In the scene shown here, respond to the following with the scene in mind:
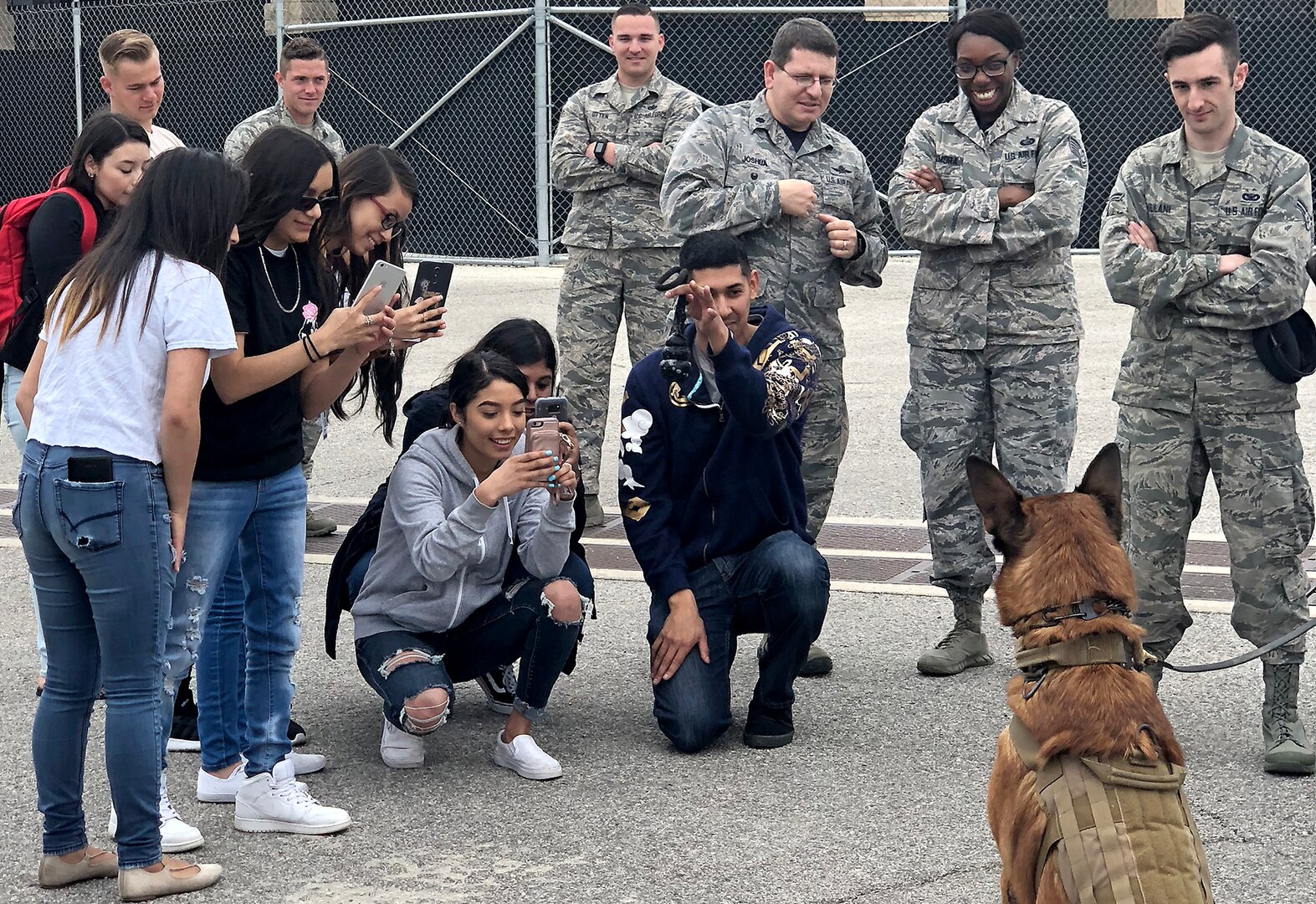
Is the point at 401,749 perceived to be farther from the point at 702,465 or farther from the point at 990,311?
the point at 990,311

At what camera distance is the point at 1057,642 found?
314 cm

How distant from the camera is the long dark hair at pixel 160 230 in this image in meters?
3.45

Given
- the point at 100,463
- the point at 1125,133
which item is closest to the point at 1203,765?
the point at 100,463

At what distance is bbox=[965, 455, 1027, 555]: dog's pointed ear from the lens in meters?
3.26

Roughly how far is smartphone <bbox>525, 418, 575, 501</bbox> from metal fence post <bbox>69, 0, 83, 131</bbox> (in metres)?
12.3

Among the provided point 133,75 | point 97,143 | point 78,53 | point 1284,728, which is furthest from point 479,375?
point 78,53

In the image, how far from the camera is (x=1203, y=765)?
14.5 ft

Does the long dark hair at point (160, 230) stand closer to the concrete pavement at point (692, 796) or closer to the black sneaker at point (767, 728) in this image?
the concrete pavement at point (692, 796)

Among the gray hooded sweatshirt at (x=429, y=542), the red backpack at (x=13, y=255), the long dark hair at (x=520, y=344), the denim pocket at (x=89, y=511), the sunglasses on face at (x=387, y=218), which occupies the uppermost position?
the sunglasses on face at (x=387, y=218)

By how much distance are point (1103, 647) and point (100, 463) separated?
2180mm

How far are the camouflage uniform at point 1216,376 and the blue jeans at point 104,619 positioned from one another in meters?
2.81

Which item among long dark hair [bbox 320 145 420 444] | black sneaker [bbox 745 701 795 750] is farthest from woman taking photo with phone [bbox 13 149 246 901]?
black sneaker [bbox 745 701 795 750]

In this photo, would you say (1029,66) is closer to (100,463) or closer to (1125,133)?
(1125,133)

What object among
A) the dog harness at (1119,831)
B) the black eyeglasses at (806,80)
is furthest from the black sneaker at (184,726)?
the black eyeglasses at (806,80)
